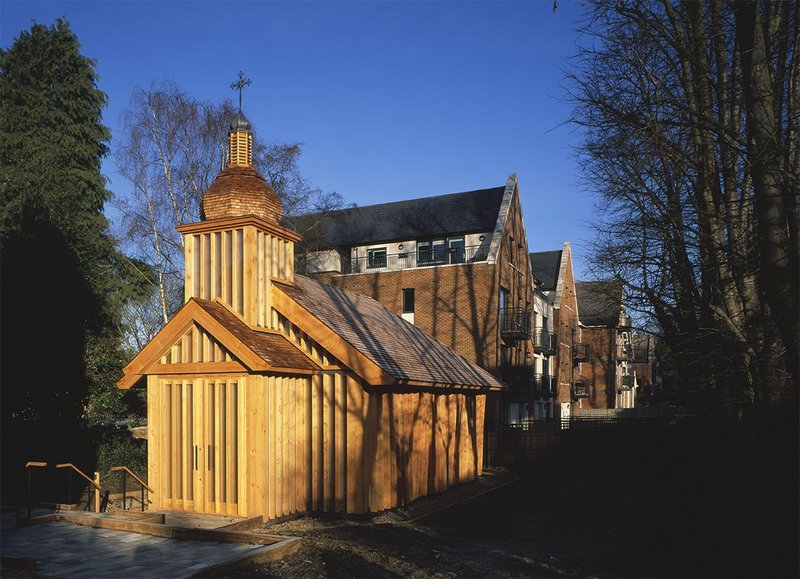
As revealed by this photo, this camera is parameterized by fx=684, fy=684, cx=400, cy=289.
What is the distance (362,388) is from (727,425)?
7.80 meters

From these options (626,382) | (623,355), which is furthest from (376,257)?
(626,382)

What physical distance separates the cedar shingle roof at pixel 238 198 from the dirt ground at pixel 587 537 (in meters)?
6.83

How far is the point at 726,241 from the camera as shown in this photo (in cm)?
1338

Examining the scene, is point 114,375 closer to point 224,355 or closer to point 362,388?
point 224,355

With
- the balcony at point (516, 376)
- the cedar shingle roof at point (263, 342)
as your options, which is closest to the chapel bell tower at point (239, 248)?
the cedar shingle roof at point (263, 342)

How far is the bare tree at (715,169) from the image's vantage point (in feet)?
31.5

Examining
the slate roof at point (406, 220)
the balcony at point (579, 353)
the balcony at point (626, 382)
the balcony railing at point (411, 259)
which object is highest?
the slate roof at point (406, 220)

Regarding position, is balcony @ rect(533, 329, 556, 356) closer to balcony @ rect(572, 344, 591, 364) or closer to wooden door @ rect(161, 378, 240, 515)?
balcony @ rect(572, 344, 591, 364)

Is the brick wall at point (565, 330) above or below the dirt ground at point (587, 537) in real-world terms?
above

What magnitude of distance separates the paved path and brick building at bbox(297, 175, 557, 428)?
17.3 meters

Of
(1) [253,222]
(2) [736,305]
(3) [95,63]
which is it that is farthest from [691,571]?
(3) [95,63]

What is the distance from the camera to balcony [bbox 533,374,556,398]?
3708cm

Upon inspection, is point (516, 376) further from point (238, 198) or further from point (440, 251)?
point (238, 198)

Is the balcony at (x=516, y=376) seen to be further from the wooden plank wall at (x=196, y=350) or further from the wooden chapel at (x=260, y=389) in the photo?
the wooden plank wall at (x=196, y=350)
